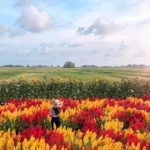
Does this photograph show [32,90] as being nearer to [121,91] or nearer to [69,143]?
[121,91]

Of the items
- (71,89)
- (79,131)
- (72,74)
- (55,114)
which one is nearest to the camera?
(79,131)

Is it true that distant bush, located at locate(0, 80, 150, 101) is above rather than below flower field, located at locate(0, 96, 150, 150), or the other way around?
below

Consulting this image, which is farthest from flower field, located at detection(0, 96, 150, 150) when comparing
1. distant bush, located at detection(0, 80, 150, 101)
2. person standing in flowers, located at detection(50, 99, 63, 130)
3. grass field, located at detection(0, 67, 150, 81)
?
grass field, located at detection(0, 67, 150, 81)

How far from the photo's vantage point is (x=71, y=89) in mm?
17344

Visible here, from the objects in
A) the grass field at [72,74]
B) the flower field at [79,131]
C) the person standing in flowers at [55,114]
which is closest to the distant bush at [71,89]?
the flower field at [79,131]

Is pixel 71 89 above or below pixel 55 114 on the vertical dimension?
below

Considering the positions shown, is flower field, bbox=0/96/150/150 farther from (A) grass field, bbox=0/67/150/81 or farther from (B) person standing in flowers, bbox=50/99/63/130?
(A) grass field, bbox=0/67/150/81

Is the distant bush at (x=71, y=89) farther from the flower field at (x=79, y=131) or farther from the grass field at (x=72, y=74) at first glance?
the grass field at (x=72, y=74)

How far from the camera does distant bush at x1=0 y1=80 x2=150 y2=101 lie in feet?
55.6

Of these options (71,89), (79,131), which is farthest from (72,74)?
(79,131)

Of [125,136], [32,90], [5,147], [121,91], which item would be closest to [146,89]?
[121,91]

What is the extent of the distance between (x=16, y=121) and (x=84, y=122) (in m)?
1.18

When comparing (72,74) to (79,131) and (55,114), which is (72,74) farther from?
(79,131)

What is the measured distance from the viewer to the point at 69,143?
212 inches
